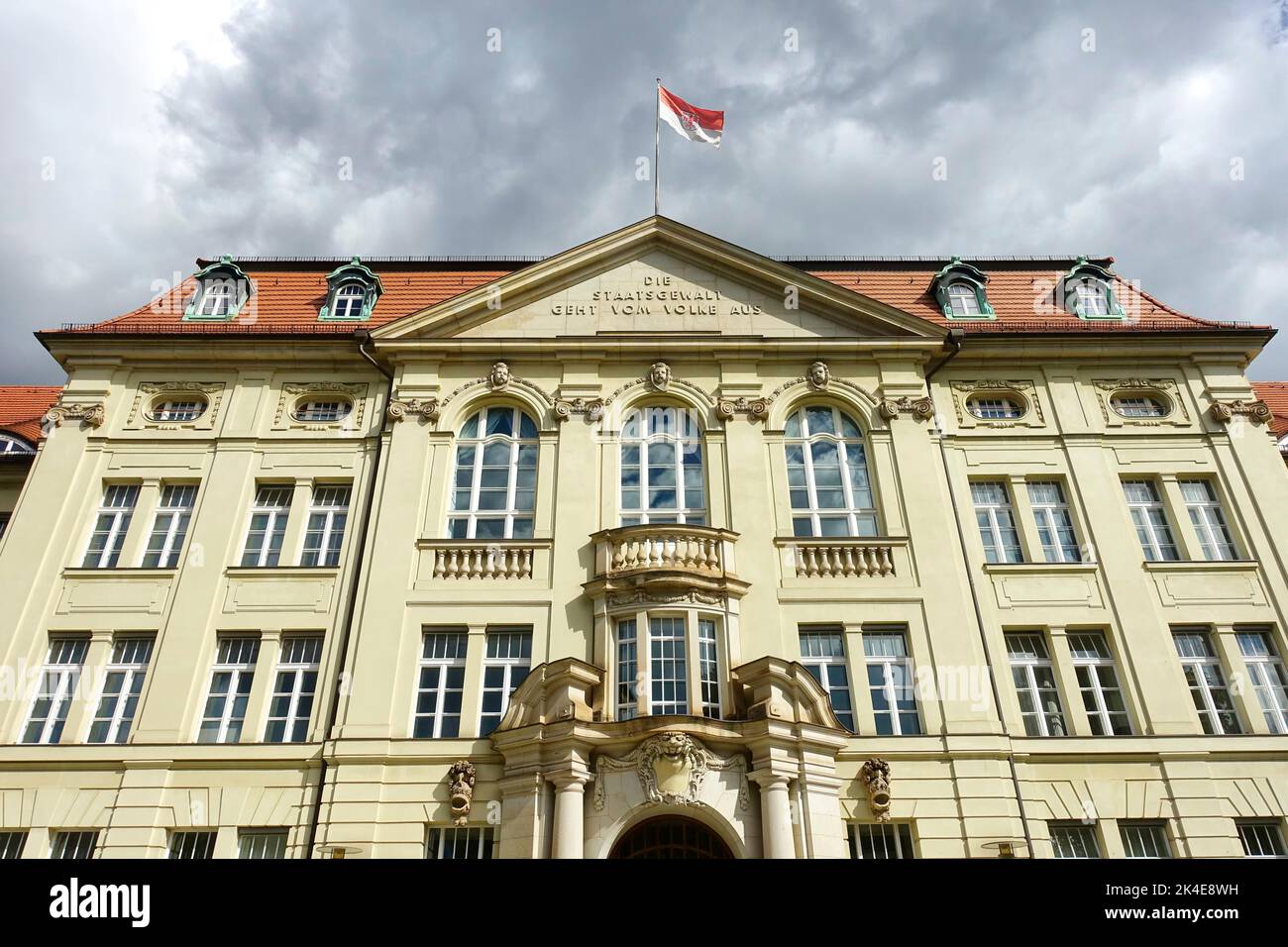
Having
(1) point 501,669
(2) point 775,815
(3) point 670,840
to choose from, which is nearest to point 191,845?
(1) point 501,669

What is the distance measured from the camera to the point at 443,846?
15.6 meters

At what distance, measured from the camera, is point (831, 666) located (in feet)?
57.0

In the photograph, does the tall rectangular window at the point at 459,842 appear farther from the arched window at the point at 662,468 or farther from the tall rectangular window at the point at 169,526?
the tall rectangular window at the point at 169,526

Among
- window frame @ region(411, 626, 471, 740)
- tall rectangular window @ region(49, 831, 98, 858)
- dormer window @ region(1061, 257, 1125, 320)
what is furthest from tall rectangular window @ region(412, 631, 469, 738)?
dormer window @ region(1061, 257, 1125, 320)

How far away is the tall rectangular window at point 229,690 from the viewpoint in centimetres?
1689

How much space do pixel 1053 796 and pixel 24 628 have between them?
20.4 metres

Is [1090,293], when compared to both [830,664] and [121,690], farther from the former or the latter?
[121,690]

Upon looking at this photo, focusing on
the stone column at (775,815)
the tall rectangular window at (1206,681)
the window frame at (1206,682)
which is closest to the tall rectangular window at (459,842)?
the stone column at (775,815)

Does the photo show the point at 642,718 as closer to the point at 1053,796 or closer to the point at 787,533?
the point at 787,533

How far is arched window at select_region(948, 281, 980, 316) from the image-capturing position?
2294 centimetres

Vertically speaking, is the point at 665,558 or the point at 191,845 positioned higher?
the point at 665,558

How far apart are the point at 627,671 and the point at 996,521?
9209 millimetres

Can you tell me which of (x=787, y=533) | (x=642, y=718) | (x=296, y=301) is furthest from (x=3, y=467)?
(x=787, y=533)

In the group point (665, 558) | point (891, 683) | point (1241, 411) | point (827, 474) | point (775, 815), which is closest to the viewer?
point (775, 815)
